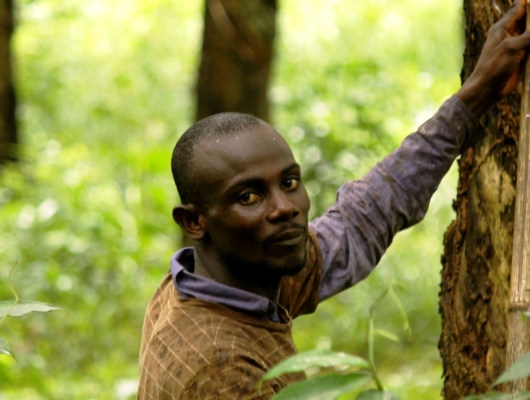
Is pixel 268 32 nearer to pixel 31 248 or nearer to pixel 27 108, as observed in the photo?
pixel 31 248

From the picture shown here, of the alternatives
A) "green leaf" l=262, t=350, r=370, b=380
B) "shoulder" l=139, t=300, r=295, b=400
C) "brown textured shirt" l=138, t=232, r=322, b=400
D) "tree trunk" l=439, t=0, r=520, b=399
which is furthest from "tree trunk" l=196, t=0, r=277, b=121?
"green leaf" l=262, t=350, r=370, b=380

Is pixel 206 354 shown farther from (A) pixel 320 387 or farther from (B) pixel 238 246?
(A) pixel 320 387

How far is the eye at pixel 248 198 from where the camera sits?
74.9 inches

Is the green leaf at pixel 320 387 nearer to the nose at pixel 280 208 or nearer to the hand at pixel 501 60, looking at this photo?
the nose at pixel 280 208

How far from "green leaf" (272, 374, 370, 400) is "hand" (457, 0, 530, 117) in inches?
46.0

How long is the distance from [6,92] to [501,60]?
6217 millimetres

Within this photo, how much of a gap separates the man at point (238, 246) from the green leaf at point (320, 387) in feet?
2.17

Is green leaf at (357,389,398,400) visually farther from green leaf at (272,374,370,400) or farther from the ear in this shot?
the ear

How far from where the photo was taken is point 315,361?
44.1 inches

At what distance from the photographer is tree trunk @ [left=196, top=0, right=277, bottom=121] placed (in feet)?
17.0

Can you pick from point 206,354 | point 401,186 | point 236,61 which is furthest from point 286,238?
point 236,61

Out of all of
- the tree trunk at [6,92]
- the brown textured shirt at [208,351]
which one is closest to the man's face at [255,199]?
the brown textured shirt at [208,351]

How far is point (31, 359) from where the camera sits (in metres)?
Answer: 4.61

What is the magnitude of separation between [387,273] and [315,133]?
3.57 feet
